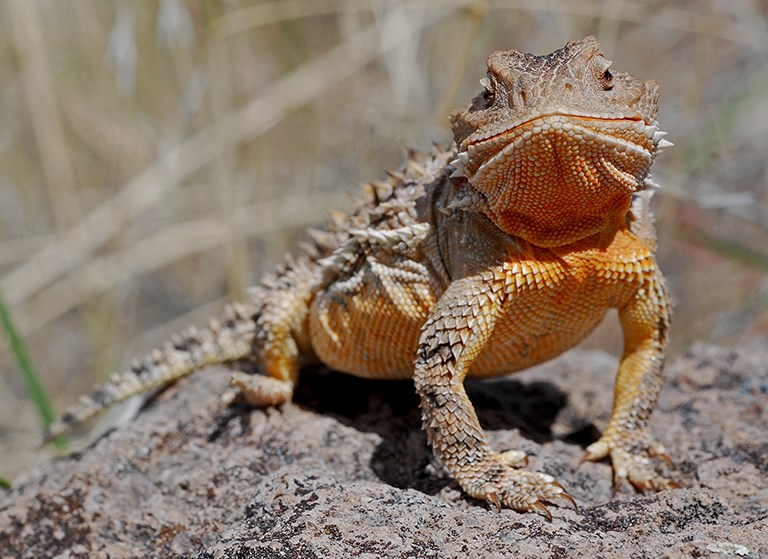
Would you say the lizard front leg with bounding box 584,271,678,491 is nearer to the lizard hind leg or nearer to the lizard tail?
the lizard hind leg

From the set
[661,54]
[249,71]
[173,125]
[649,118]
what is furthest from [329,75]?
[661,54]

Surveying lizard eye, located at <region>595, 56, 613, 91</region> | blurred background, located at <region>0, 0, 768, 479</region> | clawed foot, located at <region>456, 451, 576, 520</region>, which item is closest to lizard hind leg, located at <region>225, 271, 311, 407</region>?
clawed foot, located at <region>456, 451, 576, 520</region>

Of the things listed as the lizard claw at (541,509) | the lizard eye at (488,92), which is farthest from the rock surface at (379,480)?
the lizard eye at (488,92)

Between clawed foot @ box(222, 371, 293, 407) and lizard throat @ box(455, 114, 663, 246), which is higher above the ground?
lizard throat @ box(455, 114, 663, 246)

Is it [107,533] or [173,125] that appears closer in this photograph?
[107,533]

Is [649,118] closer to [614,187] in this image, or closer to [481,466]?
[614,187]

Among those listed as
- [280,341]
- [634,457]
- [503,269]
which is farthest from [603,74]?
[280,341]

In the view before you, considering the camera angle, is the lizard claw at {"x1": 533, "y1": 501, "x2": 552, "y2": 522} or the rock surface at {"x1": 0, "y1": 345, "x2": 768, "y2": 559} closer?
the rock surface at {"x1": 0, "y1": 345, "x2": 768, "y2": 559}
